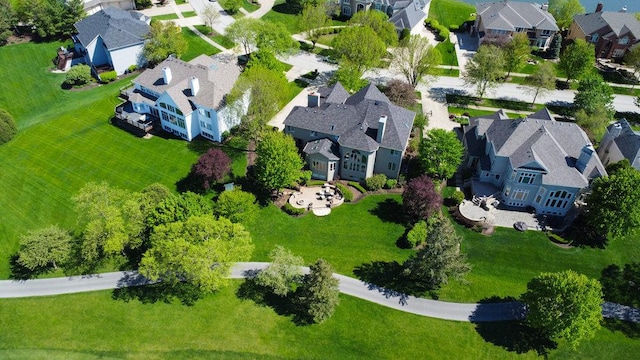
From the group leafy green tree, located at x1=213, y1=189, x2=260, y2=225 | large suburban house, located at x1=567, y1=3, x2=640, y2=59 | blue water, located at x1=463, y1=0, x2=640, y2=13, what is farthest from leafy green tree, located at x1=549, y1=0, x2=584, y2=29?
leafy green tree, located at x1=213, y1=189, x2=260, y2=225

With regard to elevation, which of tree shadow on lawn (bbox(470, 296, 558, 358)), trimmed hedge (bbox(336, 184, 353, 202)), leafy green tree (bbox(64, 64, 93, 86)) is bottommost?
tree shadow on lawn (bbox(470, 296, 558, 358))

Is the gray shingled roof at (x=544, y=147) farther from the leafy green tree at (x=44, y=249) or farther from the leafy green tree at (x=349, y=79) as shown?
the leafy green tree at (x=44, y=249)

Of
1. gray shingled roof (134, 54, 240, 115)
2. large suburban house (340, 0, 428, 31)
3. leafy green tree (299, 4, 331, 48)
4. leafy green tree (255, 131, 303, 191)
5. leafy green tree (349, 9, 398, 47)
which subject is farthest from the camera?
large suburban house (340, 0, 428, 31)

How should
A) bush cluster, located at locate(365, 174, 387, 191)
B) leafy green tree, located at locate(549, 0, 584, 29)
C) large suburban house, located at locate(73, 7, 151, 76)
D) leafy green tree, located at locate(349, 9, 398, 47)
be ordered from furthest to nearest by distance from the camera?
leafy green tree, located at locate(549, 0, 584, 29) < leafy green tree, located at locate(349, 9, 398, 47) < large suburban house, located at locate(73, 7, 151, 76) < bush cluster, located at locate(365, 174, 387, 191)

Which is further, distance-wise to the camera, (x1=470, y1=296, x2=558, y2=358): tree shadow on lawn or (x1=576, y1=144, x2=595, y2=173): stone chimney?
(x1=576, y1=144, x2=595, y2=173): stone chimney

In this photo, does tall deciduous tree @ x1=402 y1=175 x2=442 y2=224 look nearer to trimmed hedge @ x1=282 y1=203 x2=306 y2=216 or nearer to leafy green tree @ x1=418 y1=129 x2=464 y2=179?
leafy green tree @ x1=418 y1=129 x2=464 y2=179

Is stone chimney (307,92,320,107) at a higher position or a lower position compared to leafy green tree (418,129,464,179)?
higher

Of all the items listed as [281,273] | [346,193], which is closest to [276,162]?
[346,193]
